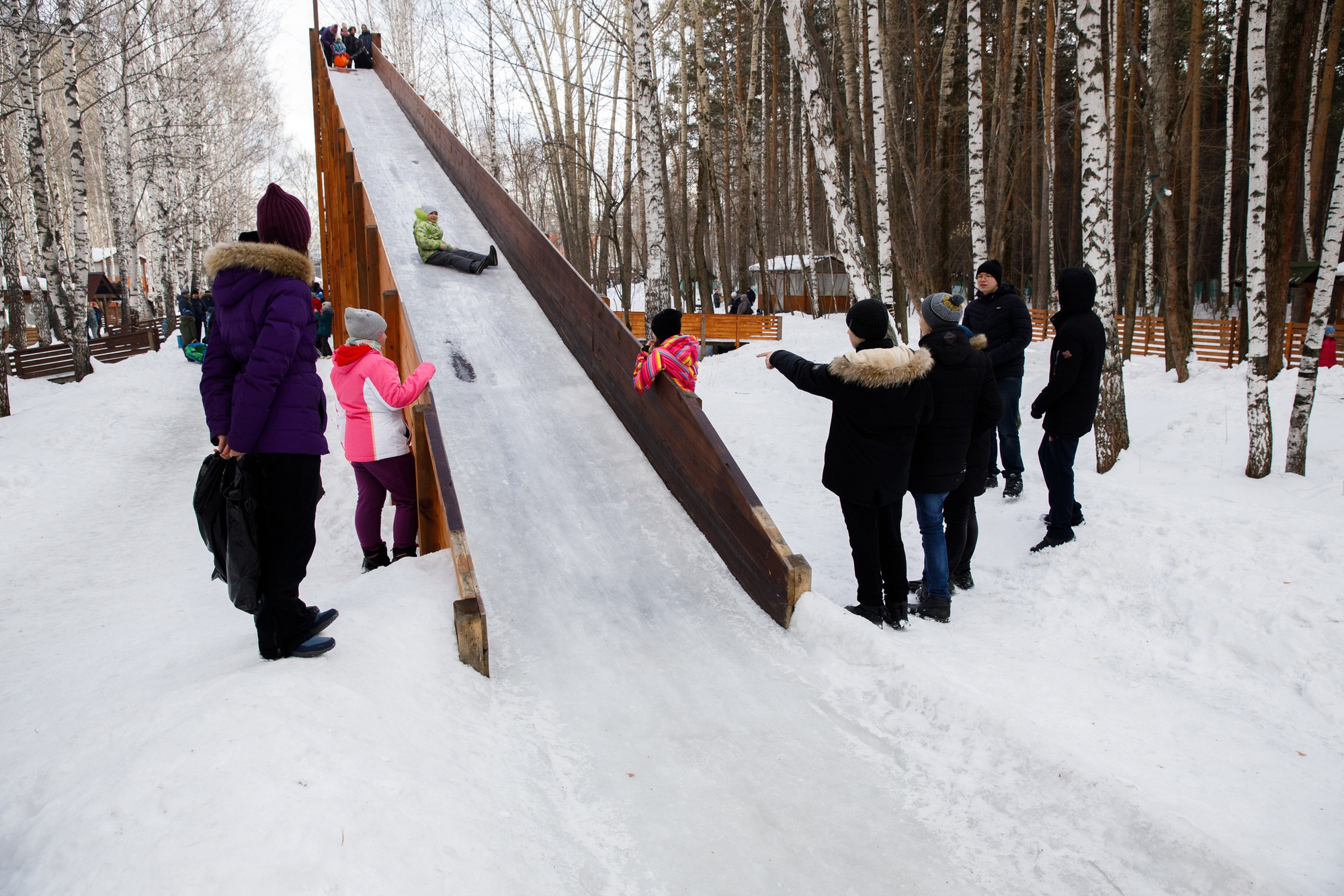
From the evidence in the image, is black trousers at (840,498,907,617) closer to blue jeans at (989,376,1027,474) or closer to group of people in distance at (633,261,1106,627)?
group of people in distance at (633,261,1106,627)

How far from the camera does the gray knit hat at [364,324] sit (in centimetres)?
417

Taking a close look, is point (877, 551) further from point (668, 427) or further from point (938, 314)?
point (668, 427)

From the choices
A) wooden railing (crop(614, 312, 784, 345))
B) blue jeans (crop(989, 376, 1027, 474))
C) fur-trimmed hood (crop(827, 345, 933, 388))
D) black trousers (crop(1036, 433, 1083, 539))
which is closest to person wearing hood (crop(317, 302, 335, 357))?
wooden railing (crop(614, 312, 784, 345))

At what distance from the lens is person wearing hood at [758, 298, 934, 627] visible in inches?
140

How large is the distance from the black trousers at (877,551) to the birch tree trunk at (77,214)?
1445cm

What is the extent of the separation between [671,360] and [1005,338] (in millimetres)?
2289

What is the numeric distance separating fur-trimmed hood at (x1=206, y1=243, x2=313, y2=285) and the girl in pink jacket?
4.52 ft

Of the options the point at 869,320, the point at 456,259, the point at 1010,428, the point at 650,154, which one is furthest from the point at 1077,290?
the point at 650,154

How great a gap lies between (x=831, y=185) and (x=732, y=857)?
6414 millimetres

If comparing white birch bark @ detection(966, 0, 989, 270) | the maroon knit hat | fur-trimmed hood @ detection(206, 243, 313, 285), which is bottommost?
fur-trimmed hood @ detection(206, 243, 313, 285)

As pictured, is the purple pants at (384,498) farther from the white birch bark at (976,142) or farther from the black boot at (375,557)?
the white birch bark at (976,142)

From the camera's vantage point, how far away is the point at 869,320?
3648mm

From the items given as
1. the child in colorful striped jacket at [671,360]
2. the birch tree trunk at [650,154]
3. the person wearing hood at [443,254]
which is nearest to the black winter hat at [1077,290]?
the child in colorful striped jacket at [671,360]

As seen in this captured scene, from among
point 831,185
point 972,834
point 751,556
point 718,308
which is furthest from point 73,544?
point 718,308
